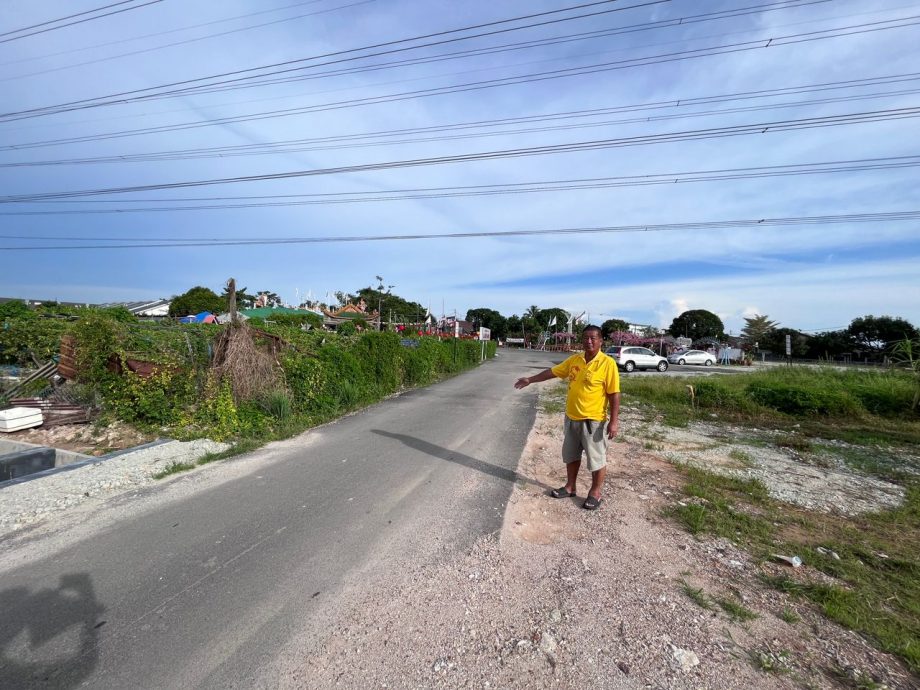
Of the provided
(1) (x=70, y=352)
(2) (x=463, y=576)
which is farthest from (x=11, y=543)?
(1) (x=70, y=352)

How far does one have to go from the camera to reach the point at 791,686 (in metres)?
2.04

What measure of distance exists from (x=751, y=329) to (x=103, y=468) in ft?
213

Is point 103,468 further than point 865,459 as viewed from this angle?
No

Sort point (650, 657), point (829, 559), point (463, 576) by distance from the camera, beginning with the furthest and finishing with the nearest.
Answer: point (829, 559), point (463, 576), point (650, 657)

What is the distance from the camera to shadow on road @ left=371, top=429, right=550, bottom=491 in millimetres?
5129

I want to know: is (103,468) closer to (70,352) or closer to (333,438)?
(333,438)

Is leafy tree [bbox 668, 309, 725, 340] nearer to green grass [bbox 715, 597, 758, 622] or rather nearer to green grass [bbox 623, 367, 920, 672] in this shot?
green grass [bbox 623, 367, 920, 672]

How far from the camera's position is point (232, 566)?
3121 mm

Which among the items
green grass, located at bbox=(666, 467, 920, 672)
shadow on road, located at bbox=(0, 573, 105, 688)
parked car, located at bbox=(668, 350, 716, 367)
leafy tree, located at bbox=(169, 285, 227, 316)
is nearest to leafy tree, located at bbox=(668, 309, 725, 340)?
parked car, located at bbox=(668, 350, 716, 367)

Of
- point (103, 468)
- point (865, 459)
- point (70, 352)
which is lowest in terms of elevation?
point (865, 459)

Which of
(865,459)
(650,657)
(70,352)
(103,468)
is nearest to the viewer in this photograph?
(650,657)

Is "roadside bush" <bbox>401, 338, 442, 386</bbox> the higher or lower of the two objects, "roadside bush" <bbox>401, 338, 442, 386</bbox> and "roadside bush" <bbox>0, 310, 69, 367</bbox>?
the lower

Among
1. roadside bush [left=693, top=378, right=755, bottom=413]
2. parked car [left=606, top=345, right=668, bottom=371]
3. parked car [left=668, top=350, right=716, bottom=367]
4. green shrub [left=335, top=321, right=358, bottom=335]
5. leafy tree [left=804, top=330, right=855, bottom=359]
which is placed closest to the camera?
roadside bush [left=693, top=378, right=755, bottom=413]

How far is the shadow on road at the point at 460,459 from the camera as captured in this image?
5.13 metres
